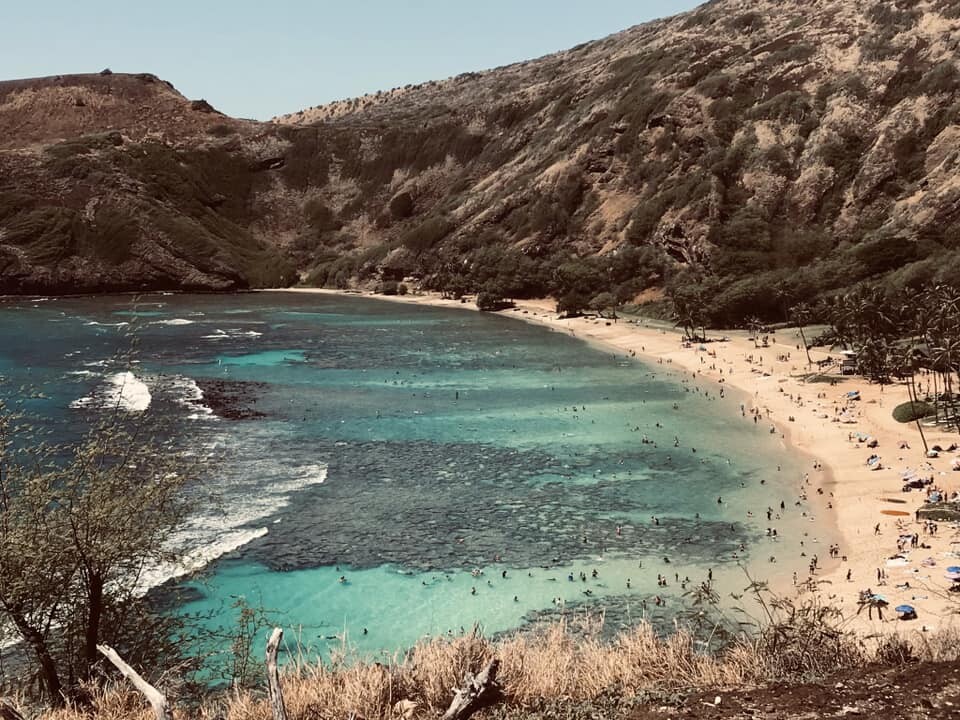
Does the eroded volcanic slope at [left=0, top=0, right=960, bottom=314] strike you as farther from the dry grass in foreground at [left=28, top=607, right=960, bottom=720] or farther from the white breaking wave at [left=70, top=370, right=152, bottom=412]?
the dry grass in foreground at [left=28, top=607, right=960, bottom=720]

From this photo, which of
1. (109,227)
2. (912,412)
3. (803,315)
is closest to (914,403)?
(912,412)

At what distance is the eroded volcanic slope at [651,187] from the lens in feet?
319

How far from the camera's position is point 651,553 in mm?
30266

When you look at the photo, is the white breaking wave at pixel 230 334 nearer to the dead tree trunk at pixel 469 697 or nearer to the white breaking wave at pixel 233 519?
the white breaking wave at pixel 233 519

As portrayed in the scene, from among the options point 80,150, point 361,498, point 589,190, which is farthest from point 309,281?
point 361,498

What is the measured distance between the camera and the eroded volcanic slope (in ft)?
319

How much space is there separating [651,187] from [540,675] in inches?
4774

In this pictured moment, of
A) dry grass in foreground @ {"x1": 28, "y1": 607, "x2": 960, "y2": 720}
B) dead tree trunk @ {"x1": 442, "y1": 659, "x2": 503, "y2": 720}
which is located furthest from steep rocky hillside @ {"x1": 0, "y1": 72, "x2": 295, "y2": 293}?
dead tree trunk @ {"x1": 442, "y1": 659, "x2": 503, "y2": 720}

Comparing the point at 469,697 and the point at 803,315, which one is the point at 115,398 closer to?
the point at 469,697

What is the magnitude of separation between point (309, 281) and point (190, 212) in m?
37.1

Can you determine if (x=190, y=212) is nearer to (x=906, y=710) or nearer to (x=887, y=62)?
(x=887, y=62)

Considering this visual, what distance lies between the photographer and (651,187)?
126562mm

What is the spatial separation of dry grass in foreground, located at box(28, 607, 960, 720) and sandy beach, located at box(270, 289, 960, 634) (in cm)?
783

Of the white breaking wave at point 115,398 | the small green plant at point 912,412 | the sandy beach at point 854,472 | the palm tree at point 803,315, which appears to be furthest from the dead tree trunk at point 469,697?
the palm tree at point 803,315
